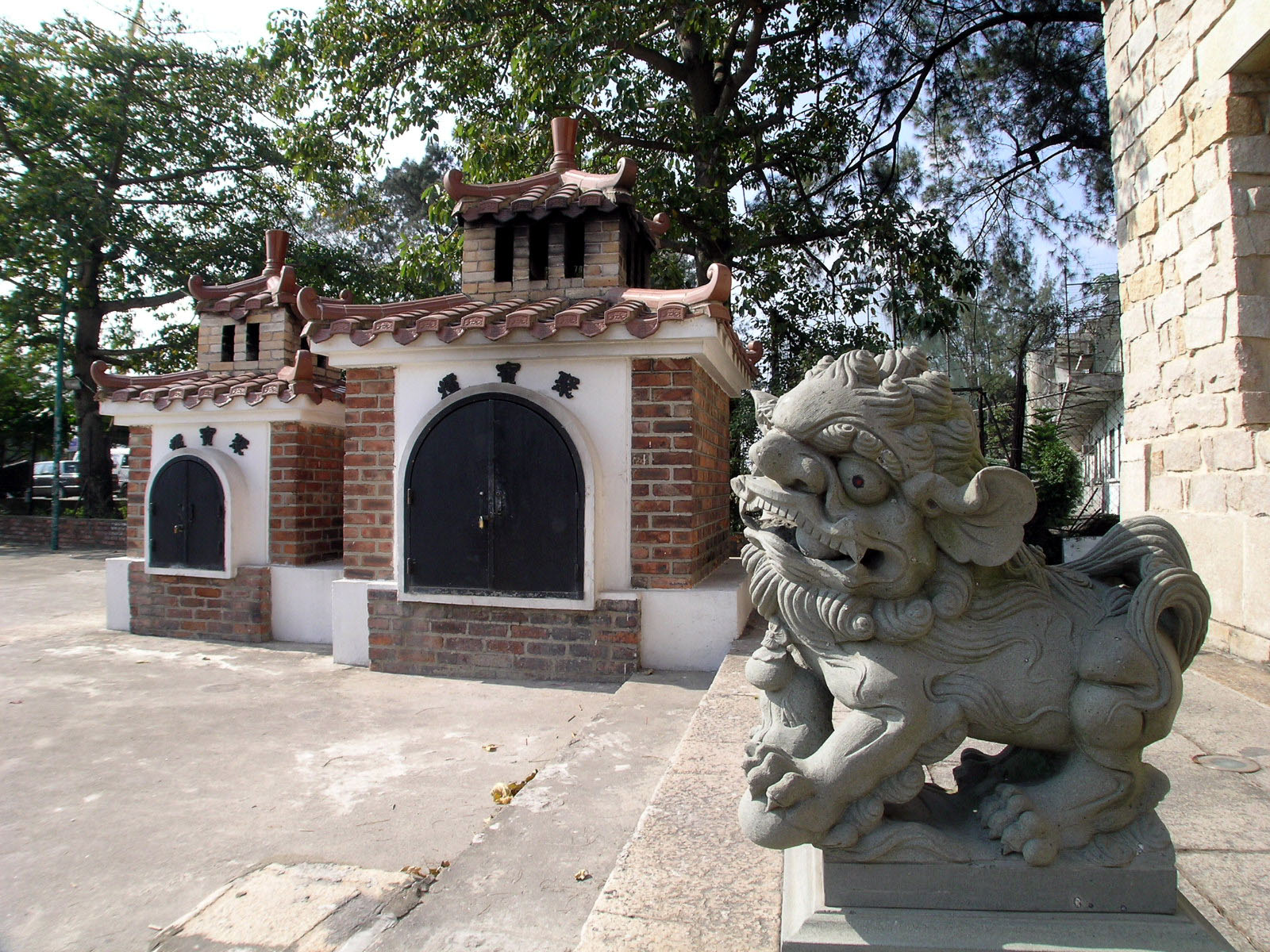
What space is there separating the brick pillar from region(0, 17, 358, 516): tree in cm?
975

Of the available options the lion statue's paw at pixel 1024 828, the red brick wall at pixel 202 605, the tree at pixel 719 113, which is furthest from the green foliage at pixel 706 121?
the lion statue's paw at pixel 1024 828

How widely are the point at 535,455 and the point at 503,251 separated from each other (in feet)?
6.85

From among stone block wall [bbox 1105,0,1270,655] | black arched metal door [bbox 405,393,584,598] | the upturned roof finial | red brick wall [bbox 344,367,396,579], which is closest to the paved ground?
black arched metal door [bbox 405,393,584,598]

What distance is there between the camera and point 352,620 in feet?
19.6

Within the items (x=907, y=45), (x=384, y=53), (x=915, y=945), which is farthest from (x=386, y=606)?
(x=907, y=45)

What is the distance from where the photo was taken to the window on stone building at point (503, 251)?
6508mm

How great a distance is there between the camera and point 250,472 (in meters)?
7.22

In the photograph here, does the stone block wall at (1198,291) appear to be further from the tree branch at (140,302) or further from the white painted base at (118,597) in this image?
the tree branch at (140,302)

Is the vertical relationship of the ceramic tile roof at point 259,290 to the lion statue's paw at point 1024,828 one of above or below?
Result: above

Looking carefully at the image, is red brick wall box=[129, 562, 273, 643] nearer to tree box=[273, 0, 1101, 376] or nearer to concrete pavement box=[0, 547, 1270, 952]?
concrete pavement box=[0, 547, 1270, 952]

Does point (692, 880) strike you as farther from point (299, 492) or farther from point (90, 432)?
→ point (90, 432)

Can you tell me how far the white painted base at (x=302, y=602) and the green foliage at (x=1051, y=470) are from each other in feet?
29.2

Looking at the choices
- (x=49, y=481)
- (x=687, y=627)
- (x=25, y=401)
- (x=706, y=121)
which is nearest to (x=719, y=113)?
(x=706, y=121)

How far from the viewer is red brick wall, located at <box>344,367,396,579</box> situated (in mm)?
5859
